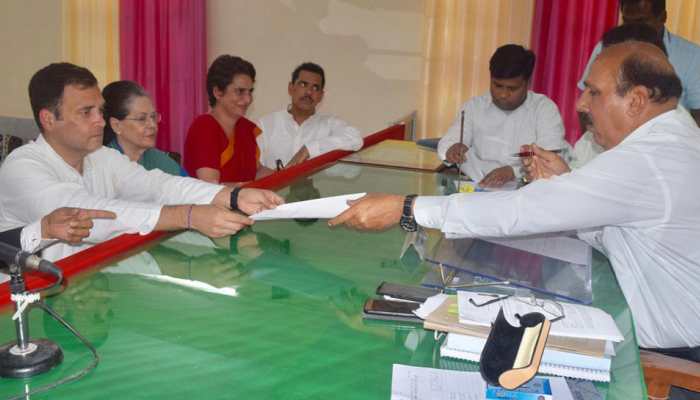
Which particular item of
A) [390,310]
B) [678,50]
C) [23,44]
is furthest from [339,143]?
[23,44]

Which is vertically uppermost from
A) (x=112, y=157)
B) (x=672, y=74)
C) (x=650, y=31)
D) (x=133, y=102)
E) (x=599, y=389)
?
(x=650, y=31)

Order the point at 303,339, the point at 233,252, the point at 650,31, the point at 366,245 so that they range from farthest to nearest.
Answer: the point at 650,31, the point at 366,245, the point at 233,252, the point at 303,339

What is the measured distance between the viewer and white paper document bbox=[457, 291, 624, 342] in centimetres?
137

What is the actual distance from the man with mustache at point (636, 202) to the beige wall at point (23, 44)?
546 centimetres

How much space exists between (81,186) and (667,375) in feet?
5.99

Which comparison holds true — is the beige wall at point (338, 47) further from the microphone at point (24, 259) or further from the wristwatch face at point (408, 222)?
the microphone at point (24, 259)

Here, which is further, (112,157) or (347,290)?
(112,157)

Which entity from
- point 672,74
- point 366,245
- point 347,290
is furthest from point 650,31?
point 347,290

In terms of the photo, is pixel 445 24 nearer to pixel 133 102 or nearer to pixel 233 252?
pixel 133 102

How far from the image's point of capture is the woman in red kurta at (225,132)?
3.57 m

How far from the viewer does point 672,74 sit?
1786 millimetres

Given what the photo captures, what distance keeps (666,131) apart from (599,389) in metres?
0.82

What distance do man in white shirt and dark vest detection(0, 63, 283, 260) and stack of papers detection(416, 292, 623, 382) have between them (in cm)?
82

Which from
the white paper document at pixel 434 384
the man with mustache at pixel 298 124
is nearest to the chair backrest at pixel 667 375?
the white paper document at pixel 434 384
